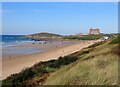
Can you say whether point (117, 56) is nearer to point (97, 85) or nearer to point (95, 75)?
point (95, 75)

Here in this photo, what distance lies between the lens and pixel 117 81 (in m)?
10.6

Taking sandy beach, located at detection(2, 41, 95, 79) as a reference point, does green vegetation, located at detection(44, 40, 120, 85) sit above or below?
above

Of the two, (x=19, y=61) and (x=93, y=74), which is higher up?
(x=93, y=74)

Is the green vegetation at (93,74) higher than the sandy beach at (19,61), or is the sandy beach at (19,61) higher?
the green vegetation at (93,74)

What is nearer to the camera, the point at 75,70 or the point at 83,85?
the point at 83,85

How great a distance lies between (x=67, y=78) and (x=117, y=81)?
6.63ft

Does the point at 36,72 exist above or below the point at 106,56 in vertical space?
below

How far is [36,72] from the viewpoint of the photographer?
15930 mm

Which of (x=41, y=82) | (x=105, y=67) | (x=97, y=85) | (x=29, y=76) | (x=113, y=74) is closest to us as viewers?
(x=97, y=85)

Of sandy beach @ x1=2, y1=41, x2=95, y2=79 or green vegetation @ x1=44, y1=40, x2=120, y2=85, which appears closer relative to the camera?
green vegetation @ x1=44, y1=40, x2=120, y2=85

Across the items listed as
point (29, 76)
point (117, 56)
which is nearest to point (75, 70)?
point (117, 56)

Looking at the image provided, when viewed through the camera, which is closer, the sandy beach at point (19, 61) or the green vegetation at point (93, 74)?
the green vegetation at point (93, 74)

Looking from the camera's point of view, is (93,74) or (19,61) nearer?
(93,74)

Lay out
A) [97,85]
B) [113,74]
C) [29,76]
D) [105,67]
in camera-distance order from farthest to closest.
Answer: [29,76]
[105,67]
[113,74]
[97,85]
